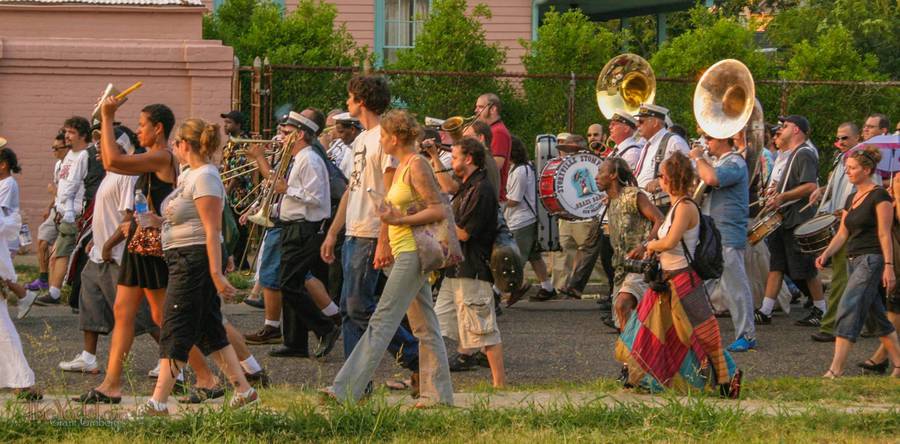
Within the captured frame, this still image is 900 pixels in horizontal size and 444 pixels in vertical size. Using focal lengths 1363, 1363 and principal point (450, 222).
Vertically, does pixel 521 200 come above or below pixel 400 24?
below

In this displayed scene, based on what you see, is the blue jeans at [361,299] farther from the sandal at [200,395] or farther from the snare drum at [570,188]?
the snare drum at [570,188]

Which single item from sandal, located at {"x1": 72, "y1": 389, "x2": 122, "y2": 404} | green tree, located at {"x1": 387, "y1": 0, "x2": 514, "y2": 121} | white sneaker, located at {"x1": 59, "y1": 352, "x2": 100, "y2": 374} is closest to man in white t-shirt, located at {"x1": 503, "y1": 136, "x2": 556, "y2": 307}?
green tree, located at {"x1": 387, "y1": 0, "x2": 514, "y2": 121}

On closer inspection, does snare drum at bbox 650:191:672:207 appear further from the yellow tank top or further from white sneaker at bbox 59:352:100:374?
white sneaker at bbox 59:352:100:374

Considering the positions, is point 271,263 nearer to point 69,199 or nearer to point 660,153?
point 69,199

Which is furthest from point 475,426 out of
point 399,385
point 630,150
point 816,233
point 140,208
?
point 630,150

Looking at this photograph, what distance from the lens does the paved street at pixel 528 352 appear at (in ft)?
29.7

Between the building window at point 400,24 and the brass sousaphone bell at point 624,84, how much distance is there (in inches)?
361

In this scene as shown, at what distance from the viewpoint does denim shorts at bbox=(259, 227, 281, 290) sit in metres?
10.3

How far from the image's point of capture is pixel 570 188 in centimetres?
1280

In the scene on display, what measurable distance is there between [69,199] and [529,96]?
23.8 ft

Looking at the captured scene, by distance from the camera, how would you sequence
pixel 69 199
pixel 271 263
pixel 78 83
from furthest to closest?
pixel 78 83
pixel 69 199
pixel 271 263

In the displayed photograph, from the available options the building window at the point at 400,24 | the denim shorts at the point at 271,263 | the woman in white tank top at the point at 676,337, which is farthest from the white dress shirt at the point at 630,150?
the building window at the point at 400,24

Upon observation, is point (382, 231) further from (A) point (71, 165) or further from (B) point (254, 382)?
(A) point (71, 165)

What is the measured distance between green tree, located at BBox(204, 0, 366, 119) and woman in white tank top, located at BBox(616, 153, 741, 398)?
30.7 feet
